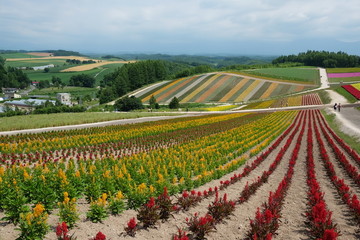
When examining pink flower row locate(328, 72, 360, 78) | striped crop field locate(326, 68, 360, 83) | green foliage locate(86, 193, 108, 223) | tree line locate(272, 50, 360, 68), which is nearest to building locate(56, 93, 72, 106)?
striped crop field locate(326, 68, 360, 83)

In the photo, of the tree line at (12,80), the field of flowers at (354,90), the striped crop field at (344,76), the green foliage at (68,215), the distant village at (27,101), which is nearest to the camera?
the green foliage at (68,215)

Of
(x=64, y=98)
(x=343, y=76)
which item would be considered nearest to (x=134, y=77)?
(x=64, y=98)

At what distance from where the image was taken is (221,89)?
96.2 meters

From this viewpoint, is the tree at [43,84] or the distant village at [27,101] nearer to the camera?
the distant village at [27,101]

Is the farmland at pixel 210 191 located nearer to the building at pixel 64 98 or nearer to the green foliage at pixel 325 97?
the green foliage at pixel 325 97

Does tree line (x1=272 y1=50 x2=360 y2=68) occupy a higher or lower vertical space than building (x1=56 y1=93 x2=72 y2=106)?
higher

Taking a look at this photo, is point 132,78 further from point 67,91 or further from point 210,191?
point 210,191

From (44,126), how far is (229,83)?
255 ft

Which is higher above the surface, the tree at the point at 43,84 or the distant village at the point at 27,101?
the tree at the point at 43,84

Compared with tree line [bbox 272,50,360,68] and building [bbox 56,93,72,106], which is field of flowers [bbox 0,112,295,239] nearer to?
building [bbox 56,93,72,106]

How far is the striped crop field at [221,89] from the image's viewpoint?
86.6 meters

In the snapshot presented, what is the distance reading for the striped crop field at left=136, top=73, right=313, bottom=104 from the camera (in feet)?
284

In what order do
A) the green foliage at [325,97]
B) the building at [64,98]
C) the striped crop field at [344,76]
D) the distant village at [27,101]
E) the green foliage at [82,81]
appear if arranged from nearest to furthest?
the green foliage at [325,97] → the distant village at [27,101] → the striped crop field at [344,76] → the building at [64,98] → the green foliage at [82,81]

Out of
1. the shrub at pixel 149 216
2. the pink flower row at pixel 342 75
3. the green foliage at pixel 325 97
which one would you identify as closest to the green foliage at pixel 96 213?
the shrub at pixel 149 216
